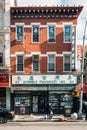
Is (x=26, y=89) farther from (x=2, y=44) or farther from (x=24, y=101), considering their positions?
(x=2, y=44)

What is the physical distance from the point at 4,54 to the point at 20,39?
2266 mm

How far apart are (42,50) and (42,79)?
3.04m

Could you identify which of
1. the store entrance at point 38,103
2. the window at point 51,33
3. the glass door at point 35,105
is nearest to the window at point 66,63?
the window at point 51,33

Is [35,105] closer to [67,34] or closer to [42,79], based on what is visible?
[42,79]

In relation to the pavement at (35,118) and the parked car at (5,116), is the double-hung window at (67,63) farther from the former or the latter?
A: the parked car at (5,116)

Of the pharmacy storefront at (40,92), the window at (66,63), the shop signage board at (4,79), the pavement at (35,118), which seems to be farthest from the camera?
the window at (66,63)

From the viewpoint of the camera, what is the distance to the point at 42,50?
135ft

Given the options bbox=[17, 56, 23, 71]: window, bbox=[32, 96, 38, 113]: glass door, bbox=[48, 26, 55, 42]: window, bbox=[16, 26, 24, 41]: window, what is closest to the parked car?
bbox=[32, 96, 38, 113]: glass door

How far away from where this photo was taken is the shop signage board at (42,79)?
1586 inches

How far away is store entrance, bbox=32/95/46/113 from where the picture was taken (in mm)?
41125

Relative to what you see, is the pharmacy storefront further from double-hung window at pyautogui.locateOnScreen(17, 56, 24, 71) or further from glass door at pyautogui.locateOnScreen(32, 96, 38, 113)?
double-hung window at pyautogui.locateOnScreen(17, 56, 24, 71)

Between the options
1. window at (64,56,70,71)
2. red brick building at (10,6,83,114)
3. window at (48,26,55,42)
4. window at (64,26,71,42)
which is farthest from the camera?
window at (48,26,55,42)

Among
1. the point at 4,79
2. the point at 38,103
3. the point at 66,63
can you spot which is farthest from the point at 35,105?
the point at 66,63

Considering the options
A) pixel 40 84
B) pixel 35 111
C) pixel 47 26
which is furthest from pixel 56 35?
pixel 35 111
